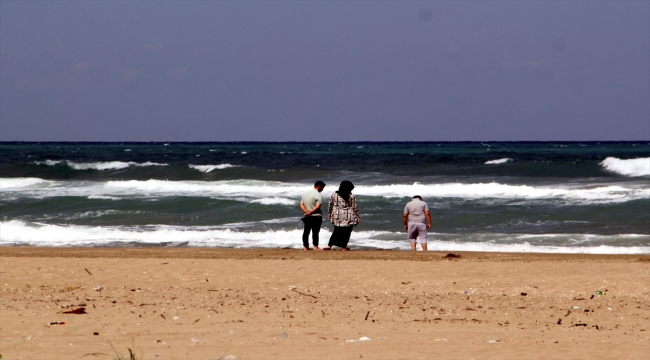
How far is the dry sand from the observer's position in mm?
5996

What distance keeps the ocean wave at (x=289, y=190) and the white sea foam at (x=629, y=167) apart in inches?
488

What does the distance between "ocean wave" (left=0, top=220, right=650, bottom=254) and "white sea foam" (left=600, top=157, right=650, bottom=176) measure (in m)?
25.8

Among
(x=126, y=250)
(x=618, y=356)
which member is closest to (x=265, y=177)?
(x=126, y=250)

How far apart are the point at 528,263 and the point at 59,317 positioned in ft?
21.3

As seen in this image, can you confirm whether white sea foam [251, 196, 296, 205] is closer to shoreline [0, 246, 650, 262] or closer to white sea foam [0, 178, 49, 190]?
shoreline [0, 246, 650, 262]

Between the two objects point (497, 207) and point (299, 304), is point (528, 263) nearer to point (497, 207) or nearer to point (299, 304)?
point (299, 304)

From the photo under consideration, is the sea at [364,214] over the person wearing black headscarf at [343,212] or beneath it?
beneath

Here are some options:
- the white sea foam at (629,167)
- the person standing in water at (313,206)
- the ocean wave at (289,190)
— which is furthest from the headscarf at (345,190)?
the white sea foam at (629,167)

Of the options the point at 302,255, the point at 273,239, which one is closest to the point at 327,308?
the point at 302,255

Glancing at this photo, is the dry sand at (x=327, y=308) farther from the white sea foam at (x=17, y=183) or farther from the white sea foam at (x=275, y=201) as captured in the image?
the white sea foam at (x=17, y=183)

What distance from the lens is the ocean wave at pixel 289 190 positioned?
25125 millimetres

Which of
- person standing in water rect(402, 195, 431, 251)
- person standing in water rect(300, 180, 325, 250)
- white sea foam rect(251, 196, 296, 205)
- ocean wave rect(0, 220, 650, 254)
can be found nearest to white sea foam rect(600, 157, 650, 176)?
white sea foam rect(251, 196, 296, 205)

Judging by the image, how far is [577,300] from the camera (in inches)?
320

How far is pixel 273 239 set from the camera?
1600 centimetres
